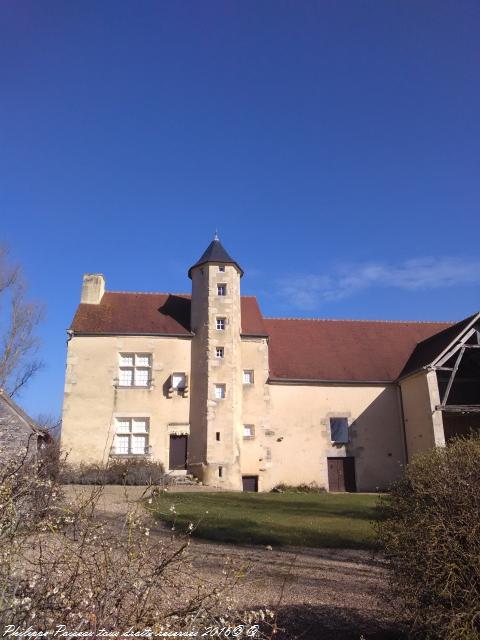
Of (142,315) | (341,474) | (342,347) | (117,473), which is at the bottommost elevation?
(341,474)

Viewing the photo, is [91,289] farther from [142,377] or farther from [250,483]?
[250,483]

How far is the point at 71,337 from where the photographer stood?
62.5 feet

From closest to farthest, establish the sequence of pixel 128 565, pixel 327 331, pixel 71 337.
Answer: pixel 128 565 < pixel 71 337 < pixel 327 331

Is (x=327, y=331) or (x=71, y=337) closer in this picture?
(x=71, y=337)

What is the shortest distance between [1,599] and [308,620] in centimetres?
346

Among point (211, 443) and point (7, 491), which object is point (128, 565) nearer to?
point (7, 491)

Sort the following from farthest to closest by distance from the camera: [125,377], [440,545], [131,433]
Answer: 1. [125,377]
2. [131,433]
3. [440,545]

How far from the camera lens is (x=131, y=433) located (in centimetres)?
1844

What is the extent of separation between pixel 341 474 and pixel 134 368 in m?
8.58

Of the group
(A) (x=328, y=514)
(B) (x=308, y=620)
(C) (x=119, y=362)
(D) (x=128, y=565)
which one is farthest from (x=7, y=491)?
(C) (x=119, y=362)

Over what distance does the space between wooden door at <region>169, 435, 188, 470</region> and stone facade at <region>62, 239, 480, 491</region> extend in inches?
1.4

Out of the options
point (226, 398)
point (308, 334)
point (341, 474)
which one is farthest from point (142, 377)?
point (341, 474)

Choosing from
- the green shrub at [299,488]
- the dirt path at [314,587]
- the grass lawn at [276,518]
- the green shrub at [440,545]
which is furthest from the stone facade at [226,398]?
the green shrub at [440,545]

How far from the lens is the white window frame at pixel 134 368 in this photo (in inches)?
747
